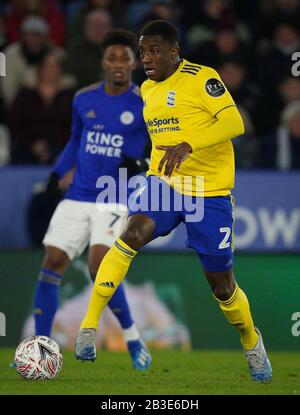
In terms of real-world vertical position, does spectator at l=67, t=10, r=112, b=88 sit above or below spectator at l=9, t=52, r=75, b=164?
above

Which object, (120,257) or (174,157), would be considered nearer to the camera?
(174,157)

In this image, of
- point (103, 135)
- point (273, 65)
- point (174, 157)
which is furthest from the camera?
point (273, 65)

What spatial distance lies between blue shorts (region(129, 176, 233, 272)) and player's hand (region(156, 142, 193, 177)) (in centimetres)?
41

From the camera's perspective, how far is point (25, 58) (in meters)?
13.5

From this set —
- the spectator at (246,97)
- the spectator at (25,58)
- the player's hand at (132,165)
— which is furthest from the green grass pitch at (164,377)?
the spectator at (25,58)

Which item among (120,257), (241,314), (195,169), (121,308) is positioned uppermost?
(195,169)

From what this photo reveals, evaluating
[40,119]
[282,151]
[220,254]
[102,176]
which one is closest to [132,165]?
[102,176]

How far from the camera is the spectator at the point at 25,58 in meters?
13.5

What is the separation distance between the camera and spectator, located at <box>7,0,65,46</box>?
14.2 metres

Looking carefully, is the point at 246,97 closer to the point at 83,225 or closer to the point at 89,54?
the point at 89,54

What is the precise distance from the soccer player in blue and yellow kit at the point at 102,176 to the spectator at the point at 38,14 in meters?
5.31

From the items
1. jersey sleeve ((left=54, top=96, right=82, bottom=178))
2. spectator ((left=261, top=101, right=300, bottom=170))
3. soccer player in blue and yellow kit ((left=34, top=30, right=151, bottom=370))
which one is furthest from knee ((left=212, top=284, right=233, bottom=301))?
spectator ((left=261, top=101, right=300, bottom=170))

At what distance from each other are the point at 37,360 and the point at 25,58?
21.9ft

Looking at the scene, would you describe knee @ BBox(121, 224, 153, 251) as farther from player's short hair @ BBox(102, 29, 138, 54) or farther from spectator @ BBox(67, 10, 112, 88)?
spectator @ BBox(67, 10, 112, 88)
